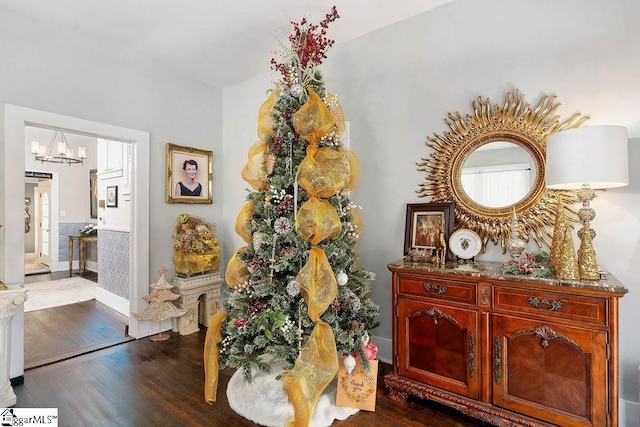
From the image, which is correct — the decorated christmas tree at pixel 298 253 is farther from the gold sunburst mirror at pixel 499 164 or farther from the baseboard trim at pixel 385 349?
the gold sunburst mirror at pixel 499 164

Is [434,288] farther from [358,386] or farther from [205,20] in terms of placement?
[205,20]

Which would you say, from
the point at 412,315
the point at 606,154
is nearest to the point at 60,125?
the point at 412,315

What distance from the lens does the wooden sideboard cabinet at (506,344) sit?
160 centimetres

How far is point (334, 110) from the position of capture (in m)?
2.34

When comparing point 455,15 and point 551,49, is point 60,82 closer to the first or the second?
point 455,15

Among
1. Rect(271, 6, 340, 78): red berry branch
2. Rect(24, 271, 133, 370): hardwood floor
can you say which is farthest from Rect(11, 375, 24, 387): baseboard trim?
Rect(271, 6, 340, 78): red berry branch

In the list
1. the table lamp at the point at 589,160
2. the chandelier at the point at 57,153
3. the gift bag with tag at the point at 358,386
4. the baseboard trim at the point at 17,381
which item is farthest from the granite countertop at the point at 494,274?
the chandelier at the point at 57,153

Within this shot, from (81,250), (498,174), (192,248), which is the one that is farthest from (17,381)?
(81,250)

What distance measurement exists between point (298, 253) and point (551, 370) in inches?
60.3

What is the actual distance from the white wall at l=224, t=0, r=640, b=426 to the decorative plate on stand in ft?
0.76

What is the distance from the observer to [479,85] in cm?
242

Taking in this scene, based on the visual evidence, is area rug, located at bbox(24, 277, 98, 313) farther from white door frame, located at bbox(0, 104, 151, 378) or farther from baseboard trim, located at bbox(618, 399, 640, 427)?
baseboard trim, located at bbox(618, 399, 640, 427)

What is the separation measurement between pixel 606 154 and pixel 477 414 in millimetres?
1575

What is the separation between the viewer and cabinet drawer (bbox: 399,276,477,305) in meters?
1.96
